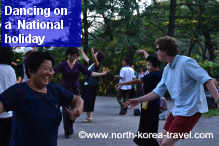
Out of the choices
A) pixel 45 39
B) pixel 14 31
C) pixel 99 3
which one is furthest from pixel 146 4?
pixel 14 31

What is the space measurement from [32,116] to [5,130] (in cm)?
208

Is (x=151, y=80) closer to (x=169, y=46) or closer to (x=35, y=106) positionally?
(x=169, y=46)

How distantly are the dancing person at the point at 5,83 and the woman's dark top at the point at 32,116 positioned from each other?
1.80 m

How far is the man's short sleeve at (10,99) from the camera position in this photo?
9.33ft

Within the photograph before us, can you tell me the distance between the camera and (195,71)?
420cm

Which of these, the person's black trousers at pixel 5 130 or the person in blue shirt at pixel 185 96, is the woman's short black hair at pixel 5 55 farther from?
the person in blue shirt at pixel 185 96

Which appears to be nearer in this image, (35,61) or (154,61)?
(35,61)

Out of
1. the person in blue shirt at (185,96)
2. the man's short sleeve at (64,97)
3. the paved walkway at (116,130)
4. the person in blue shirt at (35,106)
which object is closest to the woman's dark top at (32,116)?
the person in blue shirt at (35,106)

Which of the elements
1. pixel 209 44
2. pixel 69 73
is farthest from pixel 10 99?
pixel 209 44

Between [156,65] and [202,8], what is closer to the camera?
[156,65]

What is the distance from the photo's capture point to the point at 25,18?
27.2 meters

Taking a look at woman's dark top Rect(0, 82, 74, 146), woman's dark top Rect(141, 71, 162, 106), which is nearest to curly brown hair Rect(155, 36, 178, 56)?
woman's dark top Rect(141, 71, 162, 106)

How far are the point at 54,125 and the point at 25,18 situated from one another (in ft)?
82.6

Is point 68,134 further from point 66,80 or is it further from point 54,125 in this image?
point 54,125
